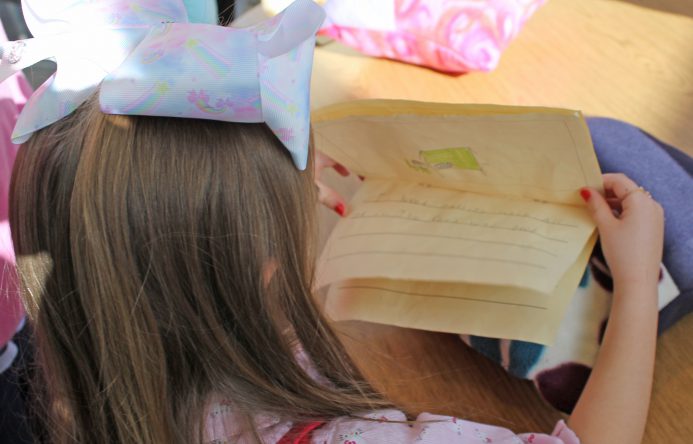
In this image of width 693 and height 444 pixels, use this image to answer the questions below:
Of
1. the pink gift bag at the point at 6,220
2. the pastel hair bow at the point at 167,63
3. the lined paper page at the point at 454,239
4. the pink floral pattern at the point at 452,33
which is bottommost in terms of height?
the pink gift bag at the point at 6,220

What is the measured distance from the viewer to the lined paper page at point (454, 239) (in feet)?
1.80

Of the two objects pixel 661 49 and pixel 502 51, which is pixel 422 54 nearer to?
pixel 502 51

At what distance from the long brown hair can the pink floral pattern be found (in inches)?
16.7

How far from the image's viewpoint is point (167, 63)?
0.39 metres

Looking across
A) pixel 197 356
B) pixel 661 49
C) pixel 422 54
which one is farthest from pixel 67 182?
pixel 661 49

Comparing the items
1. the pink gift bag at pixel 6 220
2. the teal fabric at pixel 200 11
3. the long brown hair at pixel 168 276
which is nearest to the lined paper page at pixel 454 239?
the long brown hair at pixel 168 276

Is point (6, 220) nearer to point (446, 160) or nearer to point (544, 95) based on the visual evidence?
point (446, 160)

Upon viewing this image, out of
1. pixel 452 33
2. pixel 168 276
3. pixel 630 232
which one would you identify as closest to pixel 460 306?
pixel 630 232

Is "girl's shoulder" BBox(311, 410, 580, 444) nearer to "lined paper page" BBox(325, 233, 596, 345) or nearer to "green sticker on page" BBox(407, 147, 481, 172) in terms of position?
"lined paper page" BBox(325, 233, 596, 345)

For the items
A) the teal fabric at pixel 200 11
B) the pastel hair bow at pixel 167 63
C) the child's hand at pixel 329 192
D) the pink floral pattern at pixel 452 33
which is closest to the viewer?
the pastel hair bow at pixel 167 63

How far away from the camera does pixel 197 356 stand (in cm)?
48

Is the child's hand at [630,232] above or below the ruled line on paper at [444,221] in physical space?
above

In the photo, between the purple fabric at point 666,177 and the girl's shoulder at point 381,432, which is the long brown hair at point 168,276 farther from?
the purple fabric at point 666,177

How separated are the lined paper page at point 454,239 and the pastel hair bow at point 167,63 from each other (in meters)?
0.20
